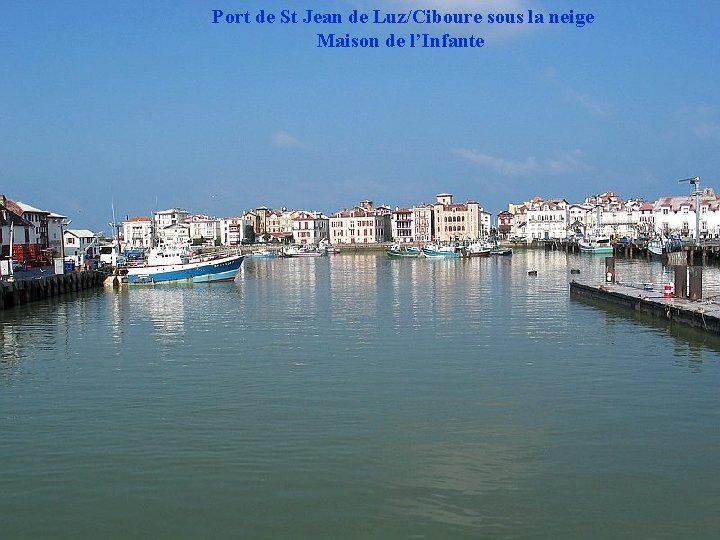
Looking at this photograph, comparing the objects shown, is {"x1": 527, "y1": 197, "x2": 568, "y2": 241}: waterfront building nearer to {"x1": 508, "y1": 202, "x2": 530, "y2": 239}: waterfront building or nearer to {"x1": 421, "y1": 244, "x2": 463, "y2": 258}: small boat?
{"x1": 508, "y1": 202, "x2": 530, "y2": 239}: waterfront building

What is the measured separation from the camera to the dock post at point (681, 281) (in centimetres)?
3058

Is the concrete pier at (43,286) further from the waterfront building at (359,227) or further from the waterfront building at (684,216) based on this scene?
the waterfront building at (359,227)

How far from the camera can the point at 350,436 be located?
46.3 ft

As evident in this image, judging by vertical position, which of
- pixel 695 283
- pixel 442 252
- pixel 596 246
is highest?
pixel 596 246

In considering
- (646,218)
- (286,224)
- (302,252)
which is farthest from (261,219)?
(646,218)

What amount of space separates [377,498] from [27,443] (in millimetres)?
6608

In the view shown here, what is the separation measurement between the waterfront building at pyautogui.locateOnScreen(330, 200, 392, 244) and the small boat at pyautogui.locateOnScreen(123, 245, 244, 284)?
10484cm

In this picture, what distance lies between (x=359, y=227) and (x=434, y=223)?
15.3m

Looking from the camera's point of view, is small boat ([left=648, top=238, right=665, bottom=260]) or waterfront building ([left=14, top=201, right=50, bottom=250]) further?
small boat ([left=648, top=238, right=665, bottom=260])

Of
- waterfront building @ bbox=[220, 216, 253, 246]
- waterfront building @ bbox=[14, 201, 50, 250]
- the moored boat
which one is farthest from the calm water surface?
waterfront building @ bbox=[220, 216, 253, 246]

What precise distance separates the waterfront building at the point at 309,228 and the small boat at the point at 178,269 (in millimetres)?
110909

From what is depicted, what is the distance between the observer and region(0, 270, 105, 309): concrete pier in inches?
1612

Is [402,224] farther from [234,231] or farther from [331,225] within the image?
[234,231]

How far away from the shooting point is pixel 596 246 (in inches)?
4513
